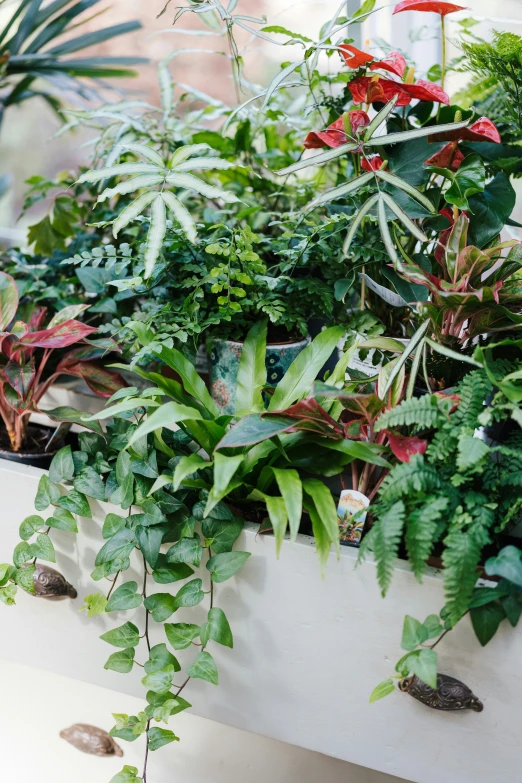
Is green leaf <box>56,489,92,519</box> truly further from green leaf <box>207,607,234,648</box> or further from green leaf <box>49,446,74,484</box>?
green leaf <box>207,607,234,648</box>

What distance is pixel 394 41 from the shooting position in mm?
1445

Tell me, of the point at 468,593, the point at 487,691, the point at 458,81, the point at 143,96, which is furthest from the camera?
the point at 143,96

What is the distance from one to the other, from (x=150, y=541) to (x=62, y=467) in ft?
0.67

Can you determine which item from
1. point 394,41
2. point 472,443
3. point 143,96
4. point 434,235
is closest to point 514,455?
point 472,443

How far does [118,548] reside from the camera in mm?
915

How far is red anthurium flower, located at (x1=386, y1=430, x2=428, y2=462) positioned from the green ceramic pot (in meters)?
0.32

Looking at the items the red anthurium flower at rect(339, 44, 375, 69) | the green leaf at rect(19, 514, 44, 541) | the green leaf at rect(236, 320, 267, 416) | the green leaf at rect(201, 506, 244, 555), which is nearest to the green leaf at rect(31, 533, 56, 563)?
the green leaf at rect(19, 514, 44, 541)

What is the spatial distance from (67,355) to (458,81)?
41.7 inches

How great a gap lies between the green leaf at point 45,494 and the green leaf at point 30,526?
2 centimetres

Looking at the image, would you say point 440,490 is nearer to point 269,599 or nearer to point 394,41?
point 269,599

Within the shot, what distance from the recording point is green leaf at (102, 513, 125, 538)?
95 cm

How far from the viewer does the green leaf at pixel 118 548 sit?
35.9 inches

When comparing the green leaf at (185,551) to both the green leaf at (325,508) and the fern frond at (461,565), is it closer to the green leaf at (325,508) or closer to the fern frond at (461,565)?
the green leaf at (325,508)

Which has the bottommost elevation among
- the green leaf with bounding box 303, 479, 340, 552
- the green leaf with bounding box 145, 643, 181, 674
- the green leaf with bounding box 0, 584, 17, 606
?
the green leaf with bounding box 145, 643, 181, 674
